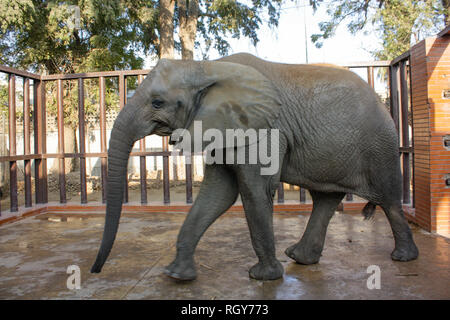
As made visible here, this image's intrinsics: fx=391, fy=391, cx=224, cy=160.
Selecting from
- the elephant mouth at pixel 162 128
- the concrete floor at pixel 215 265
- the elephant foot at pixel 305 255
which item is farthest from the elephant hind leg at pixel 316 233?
the elephant mouth at pixel 162 128

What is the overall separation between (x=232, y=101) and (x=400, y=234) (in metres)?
2.17

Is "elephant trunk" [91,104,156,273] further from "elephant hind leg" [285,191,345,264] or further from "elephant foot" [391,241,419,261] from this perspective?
"elephant foot" [391,241,419,261]

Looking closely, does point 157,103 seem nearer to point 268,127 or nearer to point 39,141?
point 268,127

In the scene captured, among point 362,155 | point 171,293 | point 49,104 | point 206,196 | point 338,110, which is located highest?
point 49,104

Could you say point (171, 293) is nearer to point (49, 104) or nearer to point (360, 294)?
point (360, 294)

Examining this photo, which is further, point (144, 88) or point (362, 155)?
point (362, 155)

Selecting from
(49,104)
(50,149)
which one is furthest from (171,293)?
(50,149)

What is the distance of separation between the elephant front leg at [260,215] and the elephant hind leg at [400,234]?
1279mm

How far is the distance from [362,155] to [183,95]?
1.77 meters

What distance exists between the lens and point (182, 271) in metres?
3.35

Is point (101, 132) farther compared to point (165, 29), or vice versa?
point (165, 29)

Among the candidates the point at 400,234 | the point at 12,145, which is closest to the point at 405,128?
the point at 400,234

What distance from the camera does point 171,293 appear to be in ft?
10.4

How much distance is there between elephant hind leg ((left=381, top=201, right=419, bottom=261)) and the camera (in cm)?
383
